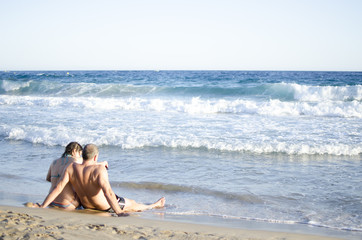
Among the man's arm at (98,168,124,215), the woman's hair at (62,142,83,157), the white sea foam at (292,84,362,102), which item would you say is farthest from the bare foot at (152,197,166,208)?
the white sea foam at (292,84,362,102)

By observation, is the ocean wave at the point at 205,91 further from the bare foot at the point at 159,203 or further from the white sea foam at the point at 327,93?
the bare foot at the point at 159,203

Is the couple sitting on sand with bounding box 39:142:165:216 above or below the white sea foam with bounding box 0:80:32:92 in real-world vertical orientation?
below

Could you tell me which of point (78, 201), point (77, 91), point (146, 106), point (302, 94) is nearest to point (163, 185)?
point (78, 201)

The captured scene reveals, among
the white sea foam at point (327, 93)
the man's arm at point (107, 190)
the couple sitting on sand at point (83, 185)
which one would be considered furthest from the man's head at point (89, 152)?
the white sea foam at point (327, 93)

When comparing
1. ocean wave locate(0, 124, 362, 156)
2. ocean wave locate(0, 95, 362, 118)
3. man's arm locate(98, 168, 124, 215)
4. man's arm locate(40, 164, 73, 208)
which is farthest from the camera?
ocean wave locate(0, 95, 362, 118)

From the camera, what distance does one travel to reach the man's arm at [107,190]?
Answer: 418cm

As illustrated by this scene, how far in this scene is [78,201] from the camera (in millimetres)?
4598

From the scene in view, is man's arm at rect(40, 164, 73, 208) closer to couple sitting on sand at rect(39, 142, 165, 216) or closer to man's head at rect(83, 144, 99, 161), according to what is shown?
couple sitting on sand at rect(39, 142, 165, 216)

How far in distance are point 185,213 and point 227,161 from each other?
2.70m

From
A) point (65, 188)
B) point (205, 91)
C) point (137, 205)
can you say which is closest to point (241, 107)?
point (205, 91)

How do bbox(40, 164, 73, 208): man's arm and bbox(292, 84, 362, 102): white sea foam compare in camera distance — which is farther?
bbox(292, 84, 362, 102): white sea foam

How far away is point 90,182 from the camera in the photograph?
14.0ft

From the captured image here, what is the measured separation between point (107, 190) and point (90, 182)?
9.4 inches

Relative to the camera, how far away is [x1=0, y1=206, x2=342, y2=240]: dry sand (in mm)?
3375
